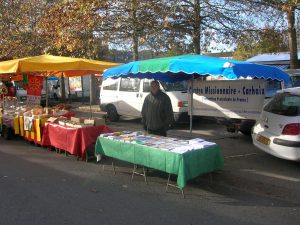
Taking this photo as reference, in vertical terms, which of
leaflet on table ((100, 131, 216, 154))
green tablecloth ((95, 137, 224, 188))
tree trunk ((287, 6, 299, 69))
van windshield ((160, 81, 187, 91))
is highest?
tree trunk ((287, 6, 299, 69))

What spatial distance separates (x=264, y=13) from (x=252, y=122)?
5103mm

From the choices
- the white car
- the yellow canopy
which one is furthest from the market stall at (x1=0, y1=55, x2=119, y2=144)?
the white car

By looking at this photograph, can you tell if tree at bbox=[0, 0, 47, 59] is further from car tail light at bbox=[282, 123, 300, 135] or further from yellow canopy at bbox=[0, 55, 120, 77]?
car tail light at bbox=[282, 123, 300, 135]

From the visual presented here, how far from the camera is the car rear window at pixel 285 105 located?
6438 mm

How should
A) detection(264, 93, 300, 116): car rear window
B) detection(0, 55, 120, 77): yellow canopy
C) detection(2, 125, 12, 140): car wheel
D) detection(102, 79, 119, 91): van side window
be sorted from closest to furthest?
detection(264, 93, 300, 116): car rear window, detection(0, 55, 120, 77): yellow canopy, detection(2, 125, 12, 140): car wheel, detection(102, 79, 119, 91): van side window

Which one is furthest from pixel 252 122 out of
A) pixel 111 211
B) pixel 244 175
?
pixel 111 211

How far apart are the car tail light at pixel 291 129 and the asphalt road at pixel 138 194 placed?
0.80m

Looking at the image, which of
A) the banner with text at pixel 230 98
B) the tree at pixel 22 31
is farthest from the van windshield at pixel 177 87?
the tree at pixel 22 31

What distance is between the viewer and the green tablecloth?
519cm

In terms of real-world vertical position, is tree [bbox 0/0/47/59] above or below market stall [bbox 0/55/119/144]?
above

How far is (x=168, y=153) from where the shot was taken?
17.6 ft

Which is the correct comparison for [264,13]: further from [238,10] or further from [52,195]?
[52,195]

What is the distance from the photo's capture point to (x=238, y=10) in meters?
12.6

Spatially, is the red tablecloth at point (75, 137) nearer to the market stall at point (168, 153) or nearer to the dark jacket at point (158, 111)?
the market stall at point (168, 153)
